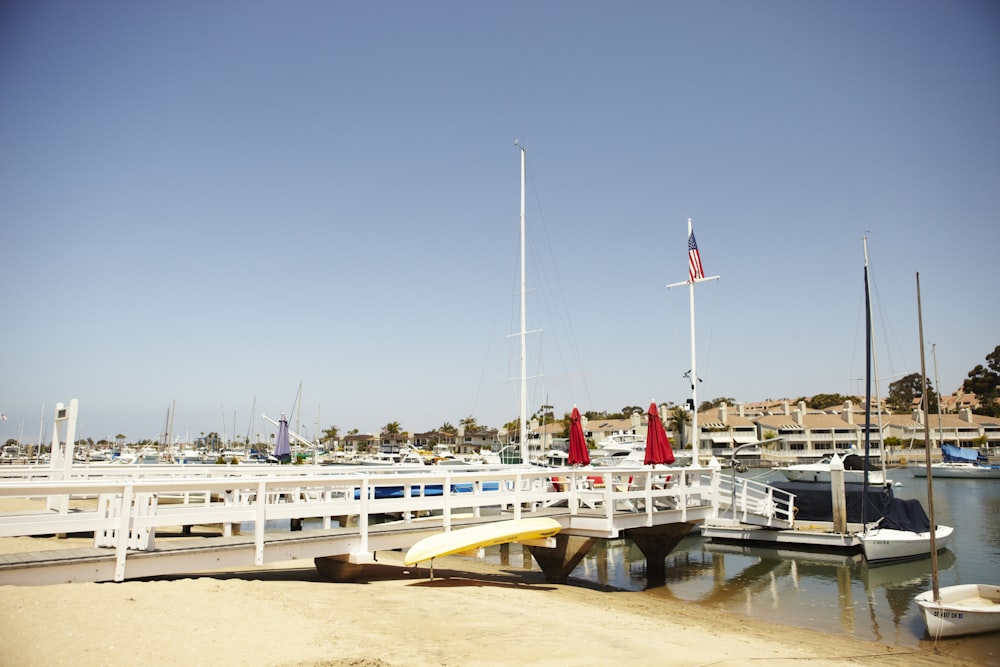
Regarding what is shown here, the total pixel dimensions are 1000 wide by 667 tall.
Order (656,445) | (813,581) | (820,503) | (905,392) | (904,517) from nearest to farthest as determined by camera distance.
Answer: (656,445) → (813,581) → (904,517) → (820,503) → (905,392)

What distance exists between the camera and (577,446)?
21.6 meters

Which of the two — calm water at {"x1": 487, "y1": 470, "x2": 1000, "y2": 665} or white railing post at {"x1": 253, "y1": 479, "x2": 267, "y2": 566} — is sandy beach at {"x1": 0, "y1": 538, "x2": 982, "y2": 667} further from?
calm water at {"x1": 487, "y1": 470, "x2": 1000, "y2": 665}

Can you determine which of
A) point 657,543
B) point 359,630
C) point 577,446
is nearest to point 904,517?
point 657,543

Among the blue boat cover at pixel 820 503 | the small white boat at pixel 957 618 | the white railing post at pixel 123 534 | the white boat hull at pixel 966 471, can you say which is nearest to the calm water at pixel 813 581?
the small white boat at pixel 957 618

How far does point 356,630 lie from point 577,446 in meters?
13.6

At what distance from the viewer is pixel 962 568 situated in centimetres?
2444

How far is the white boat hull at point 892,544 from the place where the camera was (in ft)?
78.4

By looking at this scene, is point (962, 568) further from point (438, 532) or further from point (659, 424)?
point (438, 532)

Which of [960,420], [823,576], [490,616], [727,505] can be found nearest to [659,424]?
[727,505]

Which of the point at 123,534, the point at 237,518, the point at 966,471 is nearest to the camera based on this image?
the point at 123,534

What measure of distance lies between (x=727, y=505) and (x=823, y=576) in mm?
3585

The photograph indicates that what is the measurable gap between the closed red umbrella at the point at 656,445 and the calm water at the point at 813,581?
11.9 ft

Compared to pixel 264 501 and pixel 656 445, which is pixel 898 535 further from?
pixel 264 501

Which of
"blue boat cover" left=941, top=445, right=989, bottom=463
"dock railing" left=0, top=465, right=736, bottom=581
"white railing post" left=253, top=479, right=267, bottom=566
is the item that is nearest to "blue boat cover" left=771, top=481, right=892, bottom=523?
"dock railing" left=0, top=465, right=736, bottom=581
